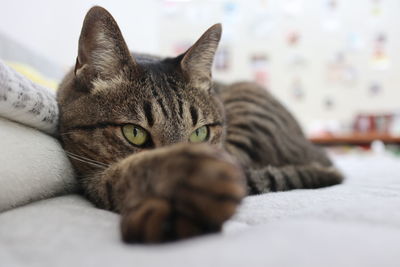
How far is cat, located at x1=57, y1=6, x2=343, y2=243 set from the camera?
1.10ft

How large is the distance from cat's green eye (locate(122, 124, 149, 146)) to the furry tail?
0.29 metres

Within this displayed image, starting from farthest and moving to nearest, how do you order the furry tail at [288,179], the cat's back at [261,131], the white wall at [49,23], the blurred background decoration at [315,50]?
the blurred background decoration at [315,50], the white wall at [49,23], the cat's back at [261,131], the furry tail at [288,179]

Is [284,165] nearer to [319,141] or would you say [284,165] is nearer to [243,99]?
[243,99]

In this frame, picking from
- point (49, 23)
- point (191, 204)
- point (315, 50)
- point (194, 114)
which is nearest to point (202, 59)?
point (194, 114)

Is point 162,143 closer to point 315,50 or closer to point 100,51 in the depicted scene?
point 100,51

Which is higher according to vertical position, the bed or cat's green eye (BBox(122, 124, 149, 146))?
cat's green eye (BBox(122, 124, 149, 146))

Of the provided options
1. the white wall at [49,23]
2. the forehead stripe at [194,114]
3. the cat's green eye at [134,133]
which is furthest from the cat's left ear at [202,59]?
the white wall at [49,23]

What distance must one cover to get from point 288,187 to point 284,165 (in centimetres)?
24

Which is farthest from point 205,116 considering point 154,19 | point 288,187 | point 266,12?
point 266,12

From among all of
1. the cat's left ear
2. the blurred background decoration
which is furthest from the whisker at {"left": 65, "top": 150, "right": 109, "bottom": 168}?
the blurred background decoration

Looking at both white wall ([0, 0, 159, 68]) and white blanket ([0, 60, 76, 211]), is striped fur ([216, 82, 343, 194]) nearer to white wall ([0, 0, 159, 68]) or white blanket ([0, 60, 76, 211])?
→ white blanket ([0, 60, 76, 211])

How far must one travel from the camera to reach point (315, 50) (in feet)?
11.3

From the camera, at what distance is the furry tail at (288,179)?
81 centimetres

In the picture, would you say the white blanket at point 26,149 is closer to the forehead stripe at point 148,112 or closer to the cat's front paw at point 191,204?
the forehead stripe at point 148,112
